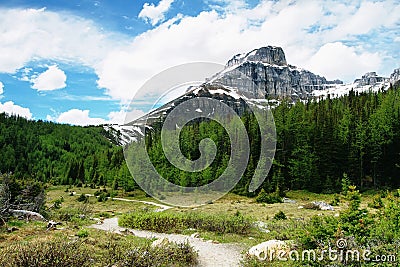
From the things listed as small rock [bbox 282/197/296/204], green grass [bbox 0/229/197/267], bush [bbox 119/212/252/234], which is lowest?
small rock [bbox 282/197/296/204]

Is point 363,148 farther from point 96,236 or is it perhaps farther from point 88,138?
point 88,138

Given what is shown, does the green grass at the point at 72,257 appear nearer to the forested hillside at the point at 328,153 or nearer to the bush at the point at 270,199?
the bush at the point at 270,199

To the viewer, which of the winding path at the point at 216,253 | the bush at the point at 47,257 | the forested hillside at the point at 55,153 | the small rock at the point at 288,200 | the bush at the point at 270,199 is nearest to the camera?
the bush at the point at 47,257

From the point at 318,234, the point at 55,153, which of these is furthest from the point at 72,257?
→ the point at 55,153

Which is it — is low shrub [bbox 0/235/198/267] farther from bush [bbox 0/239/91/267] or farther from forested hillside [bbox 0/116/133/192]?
forested hillside [bbox 0/116/133/192]

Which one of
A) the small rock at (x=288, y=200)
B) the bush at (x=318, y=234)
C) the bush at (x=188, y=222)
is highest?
the bush at (x=318, y=234)

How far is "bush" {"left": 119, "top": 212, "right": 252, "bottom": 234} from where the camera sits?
18.9 m

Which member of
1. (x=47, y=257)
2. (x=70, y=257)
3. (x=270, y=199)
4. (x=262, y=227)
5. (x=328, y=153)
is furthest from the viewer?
(x=328, y=153)

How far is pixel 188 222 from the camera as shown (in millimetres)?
21188

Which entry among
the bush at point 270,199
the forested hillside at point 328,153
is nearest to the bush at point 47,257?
the bush at point 270,199

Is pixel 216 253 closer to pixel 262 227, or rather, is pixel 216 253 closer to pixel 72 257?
pixel 262 227

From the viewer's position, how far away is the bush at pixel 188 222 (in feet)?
61.9

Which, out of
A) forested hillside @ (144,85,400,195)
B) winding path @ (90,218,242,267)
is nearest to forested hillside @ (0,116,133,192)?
forested hillside @ (144,85,400,195)

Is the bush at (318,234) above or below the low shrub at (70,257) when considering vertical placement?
above
